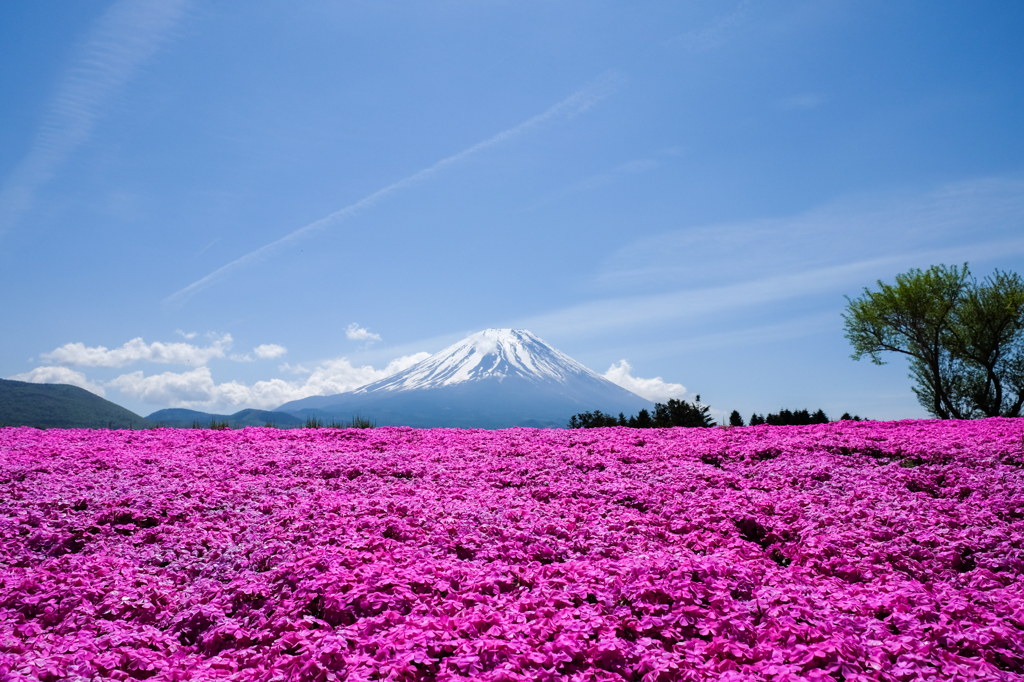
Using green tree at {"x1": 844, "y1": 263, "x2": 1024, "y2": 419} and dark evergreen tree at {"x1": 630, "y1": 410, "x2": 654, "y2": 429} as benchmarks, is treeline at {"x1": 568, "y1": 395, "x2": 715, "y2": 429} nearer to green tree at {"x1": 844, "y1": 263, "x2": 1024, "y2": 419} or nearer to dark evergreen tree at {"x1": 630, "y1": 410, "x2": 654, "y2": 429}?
dark evergreen tree at {"x1": 630, "y1": 410, "x2": 654, "y2": 429}

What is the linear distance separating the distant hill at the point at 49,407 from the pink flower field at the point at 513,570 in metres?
179

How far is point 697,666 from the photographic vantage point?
4344mm

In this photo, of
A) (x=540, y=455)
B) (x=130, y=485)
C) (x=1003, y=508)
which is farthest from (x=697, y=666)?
(x=130, y=485)

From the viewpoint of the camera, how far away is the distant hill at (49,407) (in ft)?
533

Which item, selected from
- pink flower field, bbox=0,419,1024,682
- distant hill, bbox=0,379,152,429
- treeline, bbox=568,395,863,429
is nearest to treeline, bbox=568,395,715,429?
treeline, bbox=568,395,863,429

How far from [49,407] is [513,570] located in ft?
753

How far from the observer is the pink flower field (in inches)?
176

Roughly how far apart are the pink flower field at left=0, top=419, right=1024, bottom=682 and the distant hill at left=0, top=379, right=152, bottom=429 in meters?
179

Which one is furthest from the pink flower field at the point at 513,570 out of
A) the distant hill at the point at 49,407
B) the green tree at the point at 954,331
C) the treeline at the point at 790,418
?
the distant hill at the point at 49,407

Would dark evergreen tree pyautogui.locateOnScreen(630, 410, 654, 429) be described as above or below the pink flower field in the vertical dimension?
above

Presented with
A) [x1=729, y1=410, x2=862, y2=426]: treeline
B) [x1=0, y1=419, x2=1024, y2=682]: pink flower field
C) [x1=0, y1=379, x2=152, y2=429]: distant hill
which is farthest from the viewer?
[x1=0, y1=379, x2=152, y2=429]: distant hill

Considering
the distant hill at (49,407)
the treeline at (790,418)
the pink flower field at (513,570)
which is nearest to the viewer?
the pink flower field at (513,570)

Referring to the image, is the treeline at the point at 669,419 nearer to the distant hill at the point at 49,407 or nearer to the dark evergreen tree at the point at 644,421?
the dark evergreen tree at the point at 644,421

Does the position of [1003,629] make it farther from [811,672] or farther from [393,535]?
[393,535]
